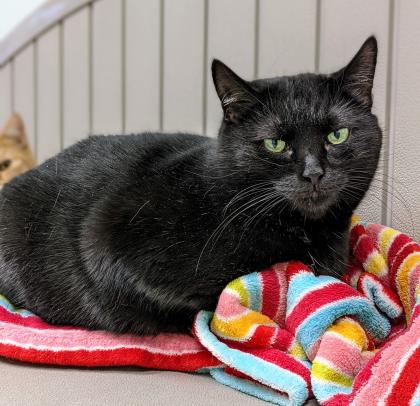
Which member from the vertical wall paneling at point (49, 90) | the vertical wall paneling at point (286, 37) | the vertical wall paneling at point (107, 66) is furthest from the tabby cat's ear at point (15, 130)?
the vertical wall paneling at point (286, 37)

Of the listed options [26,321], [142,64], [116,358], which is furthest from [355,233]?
[142,64]

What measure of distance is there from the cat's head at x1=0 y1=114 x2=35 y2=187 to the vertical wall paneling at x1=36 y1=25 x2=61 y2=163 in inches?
4.9

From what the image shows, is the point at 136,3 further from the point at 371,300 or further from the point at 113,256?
the point at 371,300

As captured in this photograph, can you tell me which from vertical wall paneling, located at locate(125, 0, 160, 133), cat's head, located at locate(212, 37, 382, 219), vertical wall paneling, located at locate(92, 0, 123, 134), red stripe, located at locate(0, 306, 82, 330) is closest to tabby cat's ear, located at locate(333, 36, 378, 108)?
cat's head, located at locate(212, 37, 382, 219)

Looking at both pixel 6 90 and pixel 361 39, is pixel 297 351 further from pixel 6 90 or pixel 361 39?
pixel 6 90

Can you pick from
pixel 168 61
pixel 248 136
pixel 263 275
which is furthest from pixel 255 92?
pixel 168 61

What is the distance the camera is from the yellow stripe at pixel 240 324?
777 mm

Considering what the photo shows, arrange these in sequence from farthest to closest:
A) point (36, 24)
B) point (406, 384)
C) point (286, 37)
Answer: point (36, 24)
point (286, 37)
point (406, 384)

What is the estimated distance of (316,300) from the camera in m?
0.77

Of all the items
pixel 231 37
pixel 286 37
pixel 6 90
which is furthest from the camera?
pixel 6 90

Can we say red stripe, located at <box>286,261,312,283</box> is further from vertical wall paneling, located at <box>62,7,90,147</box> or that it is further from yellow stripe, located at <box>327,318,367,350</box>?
vertical wall paneling, located at <box>62,7,90,147</box>

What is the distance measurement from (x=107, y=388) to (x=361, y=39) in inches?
33.3

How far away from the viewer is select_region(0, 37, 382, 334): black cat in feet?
2.58

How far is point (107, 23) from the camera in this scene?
1.68 meters
